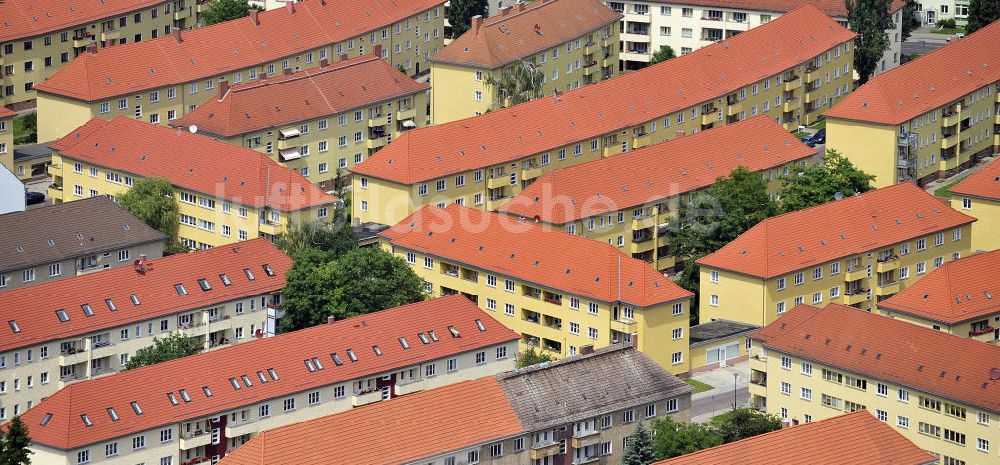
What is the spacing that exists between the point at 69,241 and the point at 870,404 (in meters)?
51.5

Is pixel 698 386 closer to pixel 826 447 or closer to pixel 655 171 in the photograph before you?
pixel 655 171

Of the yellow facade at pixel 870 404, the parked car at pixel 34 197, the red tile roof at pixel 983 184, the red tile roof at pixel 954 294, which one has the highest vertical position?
the red tile roof at pixel 983 184

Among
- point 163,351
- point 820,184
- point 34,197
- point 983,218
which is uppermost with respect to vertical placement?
point 820,184

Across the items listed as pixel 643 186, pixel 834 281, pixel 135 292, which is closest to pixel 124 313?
pixel 135 292

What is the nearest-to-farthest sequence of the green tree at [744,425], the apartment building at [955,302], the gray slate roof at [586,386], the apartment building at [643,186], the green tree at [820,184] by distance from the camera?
the gray slate roof at [586,386], the green tree at [744,425], the apartment building at [955,302], the apartment building at [643,186], the green tree at [820,184]

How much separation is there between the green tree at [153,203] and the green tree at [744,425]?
46543 mm

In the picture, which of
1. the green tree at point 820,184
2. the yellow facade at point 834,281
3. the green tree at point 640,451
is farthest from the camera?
the green tree at point 820,184

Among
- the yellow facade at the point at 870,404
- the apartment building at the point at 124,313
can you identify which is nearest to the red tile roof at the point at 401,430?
the yellow facade at the point at 870,404

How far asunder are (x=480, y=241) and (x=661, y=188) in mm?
15982

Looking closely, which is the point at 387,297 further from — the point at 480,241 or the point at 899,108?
the point at 899,108

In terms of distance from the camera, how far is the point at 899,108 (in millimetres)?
195500

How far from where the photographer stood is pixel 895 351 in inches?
6048

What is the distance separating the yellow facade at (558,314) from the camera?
163250 mm

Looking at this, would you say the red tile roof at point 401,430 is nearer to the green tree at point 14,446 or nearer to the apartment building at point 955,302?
the green tree at point 14,446
